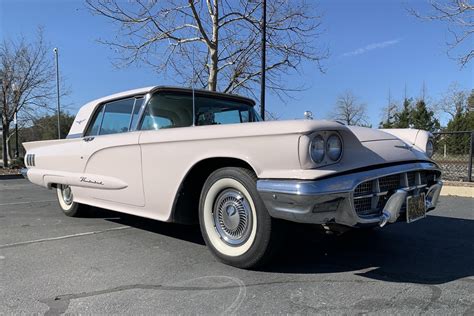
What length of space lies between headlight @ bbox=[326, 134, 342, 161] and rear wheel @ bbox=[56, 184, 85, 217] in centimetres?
386

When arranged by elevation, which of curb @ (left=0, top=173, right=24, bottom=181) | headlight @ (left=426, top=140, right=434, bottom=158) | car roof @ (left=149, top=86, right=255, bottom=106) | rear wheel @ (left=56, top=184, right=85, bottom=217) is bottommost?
curb @ (left=0, top=173, right=24, bottom=181)

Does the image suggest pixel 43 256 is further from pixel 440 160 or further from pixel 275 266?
pixel 440 160

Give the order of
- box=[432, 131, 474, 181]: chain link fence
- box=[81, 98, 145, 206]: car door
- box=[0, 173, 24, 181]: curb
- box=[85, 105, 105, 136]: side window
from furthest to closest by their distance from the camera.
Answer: box=[0, 173, 24, 181]: curb → box=[432, 131, 474, 181]: chain link fence → box=[85, 105, 105, 136]: side window → box=[81, 98, 145, 206]: car door

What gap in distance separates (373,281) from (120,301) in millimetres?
1769

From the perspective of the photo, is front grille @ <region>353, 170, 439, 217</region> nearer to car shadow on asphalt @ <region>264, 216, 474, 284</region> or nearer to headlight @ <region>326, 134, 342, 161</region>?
headlight @ <region>326, 134, 342, 161</region>

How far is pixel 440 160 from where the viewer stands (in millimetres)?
9281

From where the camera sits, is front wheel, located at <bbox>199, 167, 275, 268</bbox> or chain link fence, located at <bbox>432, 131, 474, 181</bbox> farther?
chain link fence, located at <bbox>432, 131, 474, 181</bbox>

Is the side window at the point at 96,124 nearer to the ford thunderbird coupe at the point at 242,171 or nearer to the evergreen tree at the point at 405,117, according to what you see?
the ford thunderbird coupe at the point at 242,171

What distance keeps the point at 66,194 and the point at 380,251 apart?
418 cm

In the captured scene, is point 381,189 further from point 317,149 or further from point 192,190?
point 192,190

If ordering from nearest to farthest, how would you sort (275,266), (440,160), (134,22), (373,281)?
(373,281) → (275,266) → (440,160) → (134,22)

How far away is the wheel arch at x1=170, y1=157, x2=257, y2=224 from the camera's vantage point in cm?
357

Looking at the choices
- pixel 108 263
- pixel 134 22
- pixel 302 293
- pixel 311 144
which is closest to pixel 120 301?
pixel 108 263

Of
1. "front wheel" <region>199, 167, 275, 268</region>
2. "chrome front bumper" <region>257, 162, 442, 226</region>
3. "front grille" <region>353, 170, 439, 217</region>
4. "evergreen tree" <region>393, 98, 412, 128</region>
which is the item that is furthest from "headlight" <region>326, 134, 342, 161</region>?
"evergreen tree" <region>393, 98, 412, 128</region>
